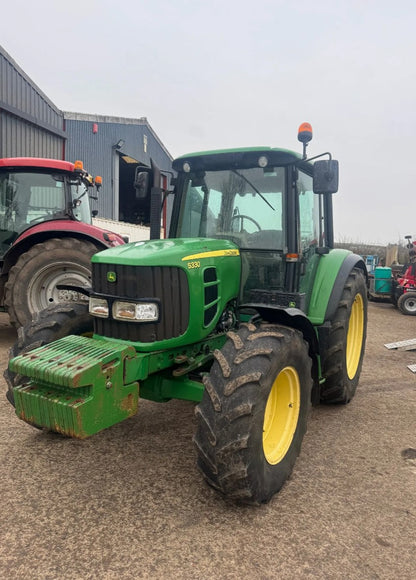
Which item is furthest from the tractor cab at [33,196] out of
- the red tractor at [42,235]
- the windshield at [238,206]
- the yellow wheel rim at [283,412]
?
the yellow wheel rim at [283,412]

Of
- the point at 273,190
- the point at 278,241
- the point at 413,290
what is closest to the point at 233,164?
the point at 273,190

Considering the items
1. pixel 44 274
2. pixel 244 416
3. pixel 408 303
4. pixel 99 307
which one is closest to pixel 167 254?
pixel 99 307

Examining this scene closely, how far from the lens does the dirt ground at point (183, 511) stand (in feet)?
6.57

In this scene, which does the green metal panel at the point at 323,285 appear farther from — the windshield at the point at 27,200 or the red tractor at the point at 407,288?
the red tractor at the point at 407,288

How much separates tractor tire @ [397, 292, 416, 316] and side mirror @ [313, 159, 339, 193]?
8847 millimetres

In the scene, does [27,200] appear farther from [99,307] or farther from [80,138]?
[80,138]

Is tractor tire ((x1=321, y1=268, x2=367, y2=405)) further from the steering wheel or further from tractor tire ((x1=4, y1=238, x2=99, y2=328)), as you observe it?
tractor tire ((x1=4, y1=238, x2=99, y2=328))

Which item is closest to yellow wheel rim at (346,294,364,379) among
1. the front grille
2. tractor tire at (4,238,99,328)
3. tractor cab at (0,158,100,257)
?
the front grille

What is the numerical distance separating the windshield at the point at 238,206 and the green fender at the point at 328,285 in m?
0.62

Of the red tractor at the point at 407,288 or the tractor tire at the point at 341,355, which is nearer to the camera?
the tractor tire at the point at 341,355

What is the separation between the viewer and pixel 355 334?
459cm

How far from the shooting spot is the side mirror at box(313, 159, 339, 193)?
3090 millimetres

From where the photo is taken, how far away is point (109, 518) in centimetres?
230

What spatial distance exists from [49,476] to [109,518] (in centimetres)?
60
